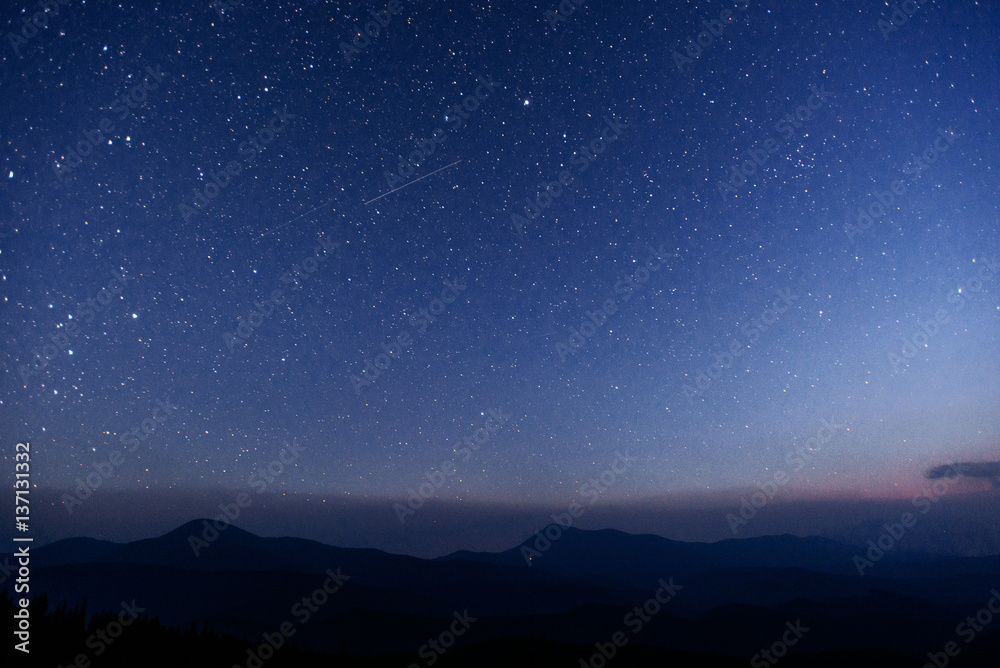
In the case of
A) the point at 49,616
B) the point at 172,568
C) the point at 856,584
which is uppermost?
the point at 49,616

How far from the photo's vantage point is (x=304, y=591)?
133 metres

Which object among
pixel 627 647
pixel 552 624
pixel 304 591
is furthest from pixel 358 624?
pixel 627 647

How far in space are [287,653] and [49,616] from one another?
9468 millimetres

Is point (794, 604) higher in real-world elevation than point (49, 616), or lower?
lower

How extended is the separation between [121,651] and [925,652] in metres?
122

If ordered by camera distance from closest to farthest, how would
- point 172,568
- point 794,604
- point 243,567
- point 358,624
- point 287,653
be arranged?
point 287,653 → point 358,624 → point 794,604 → point 172,568 → point 243,567

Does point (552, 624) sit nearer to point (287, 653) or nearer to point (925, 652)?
point (925, 652)

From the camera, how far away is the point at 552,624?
318 ft

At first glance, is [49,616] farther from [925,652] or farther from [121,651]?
[925,652]

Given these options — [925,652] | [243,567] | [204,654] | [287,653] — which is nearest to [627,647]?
[287,653]

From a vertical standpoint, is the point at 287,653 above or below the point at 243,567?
above

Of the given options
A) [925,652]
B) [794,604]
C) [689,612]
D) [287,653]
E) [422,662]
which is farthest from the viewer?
[689,612]

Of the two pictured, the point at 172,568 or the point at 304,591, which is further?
the point at 172,568

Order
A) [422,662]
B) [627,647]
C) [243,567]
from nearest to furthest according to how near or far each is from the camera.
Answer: [422,662], [627,647], [243,567]
